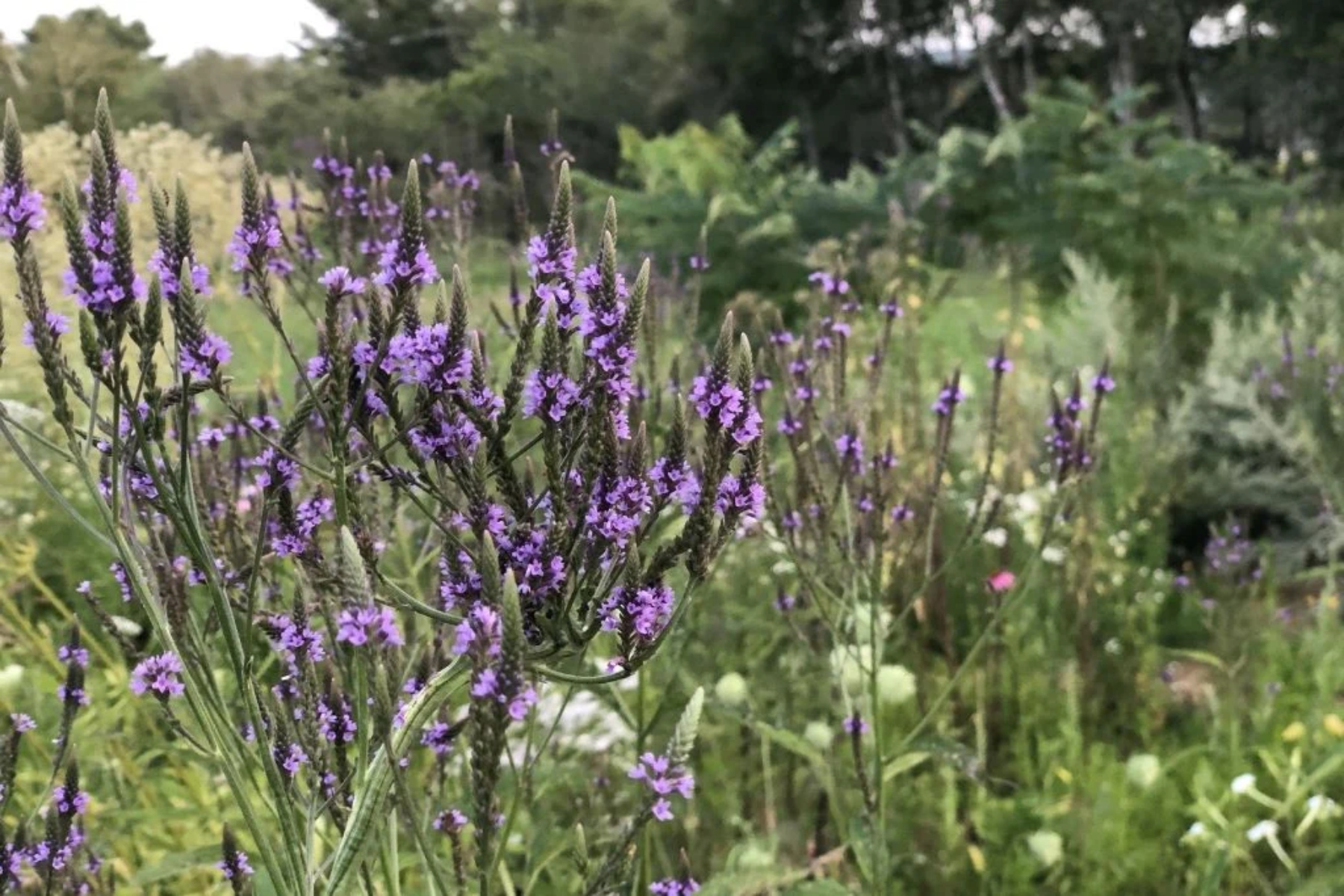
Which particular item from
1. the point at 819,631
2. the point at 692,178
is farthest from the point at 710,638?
the point at 692,178

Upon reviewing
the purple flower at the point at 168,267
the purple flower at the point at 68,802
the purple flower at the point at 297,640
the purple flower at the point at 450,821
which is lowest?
the purple flower at the point at 450,821

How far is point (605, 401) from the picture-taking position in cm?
100

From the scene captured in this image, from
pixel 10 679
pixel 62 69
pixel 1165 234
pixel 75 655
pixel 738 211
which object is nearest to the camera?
pixel 75 655

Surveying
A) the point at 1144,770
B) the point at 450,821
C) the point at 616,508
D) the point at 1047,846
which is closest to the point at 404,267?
the point at 616,508

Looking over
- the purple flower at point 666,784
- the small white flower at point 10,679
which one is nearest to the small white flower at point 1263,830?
the purple flower at point 666,784

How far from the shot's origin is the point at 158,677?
1190 mm

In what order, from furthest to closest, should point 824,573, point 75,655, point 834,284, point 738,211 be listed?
point 738,211 < point 834,284 < point 824,573 < point 75,655

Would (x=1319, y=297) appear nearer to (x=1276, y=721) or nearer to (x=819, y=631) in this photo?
(x=1276, y=721)

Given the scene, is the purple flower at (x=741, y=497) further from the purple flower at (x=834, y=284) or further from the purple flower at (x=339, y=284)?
the purple flower at (x=834, y=284)

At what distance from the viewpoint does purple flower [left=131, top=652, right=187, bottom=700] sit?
46.0 inches

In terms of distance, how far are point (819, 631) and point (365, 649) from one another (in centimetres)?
238

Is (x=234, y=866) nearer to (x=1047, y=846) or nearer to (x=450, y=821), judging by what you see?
(x=450, y=821)

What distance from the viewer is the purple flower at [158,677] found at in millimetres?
1169

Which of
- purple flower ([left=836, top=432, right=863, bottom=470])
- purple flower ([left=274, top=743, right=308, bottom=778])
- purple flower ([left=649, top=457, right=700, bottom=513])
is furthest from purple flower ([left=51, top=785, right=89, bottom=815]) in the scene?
purple flower ([left=836, top=432, right=863, bottom=470])
